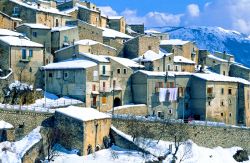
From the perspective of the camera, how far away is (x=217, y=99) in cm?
8206

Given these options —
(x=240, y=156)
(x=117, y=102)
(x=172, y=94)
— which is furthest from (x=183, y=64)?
(x=240, y=156)

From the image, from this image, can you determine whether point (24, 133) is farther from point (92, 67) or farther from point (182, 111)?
point (182, 111)

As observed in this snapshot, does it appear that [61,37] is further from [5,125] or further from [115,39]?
[5,125]

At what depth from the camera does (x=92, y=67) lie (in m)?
73.2

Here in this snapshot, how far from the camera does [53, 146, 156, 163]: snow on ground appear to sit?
59484 millimetres

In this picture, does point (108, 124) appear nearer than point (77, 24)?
Yes

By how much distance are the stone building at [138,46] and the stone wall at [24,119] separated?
1054 inches

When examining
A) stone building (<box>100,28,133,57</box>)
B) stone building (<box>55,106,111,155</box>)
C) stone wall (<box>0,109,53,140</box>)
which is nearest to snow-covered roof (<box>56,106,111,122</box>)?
stone building (<box>55,106,111,155</box>)

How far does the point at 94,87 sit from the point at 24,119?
46.9 feet

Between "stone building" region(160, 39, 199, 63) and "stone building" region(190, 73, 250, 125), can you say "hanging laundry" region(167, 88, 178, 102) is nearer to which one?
"stone building" region(190, 73, 250, 125)

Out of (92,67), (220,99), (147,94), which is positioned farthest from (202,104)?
(92,67)

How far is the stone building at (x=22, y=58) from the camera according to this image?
72438 mm

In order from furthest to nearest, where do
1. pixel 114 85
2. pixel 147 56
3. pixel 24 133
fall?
pixel 147 56, pixel 114 85, pixel 24 133

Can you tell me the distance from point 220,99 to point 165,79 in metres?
9.06
